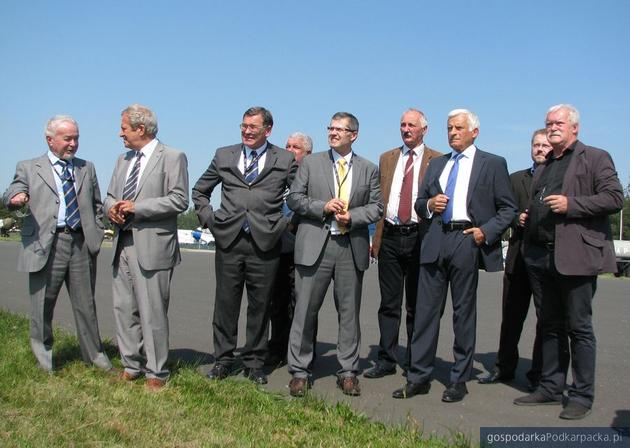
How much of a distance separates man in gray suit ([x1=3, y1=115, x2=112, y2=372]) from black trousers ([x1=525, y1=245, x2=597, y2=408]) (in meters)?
3.96

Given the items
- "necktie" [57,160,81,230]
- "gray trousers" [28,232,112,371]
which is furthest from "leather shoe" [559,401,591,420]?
"necktie" [57,160,81,230]

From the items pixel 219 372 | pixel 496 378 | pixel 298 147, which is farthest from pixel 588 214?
pixel 219 372

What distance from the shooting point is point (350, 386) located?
5.88 metres

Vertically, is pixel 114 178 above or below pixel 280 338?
above

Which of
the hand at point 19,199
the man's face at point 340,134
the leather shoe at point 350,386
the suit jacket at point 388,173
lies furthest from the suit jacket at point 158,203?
the suit jacket at point 388,173

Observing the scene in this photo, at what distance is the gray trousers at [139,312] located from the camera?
5.93 m

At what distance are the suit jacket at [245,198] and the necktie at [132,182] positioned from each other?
25.9 inches

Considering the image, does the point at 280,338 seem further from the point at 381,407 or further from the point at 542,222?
the point at 542,222

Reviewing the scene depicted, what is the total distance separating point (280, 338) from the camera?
23.8 feet

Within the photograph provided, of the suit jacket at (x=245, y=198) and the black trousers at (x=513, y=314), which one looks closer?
the suit jacket at (x=245, y=198)

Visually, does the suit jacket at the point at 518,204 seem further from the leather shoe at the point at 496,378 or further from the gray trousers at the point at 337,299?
the gray trousers at the point at 337,299

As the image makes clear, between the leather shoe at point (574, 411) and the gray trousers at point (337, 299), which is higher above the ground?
the gray trousers at point (337, 299)

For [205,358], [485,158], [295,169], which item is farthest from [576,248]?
[205,358]

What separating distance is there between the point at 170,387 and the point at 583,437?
3.26m
